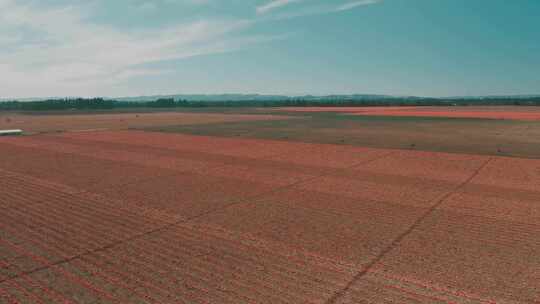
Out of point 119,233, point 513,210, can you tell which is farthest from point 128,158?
point 513,210

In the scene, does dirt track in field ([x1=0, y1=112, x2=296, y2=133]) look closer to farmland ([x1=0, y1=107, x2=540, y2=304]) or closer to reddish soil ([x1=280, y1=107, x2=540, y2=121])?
reddish soil ([x1=280, y1=107, x2=540, y2=121])

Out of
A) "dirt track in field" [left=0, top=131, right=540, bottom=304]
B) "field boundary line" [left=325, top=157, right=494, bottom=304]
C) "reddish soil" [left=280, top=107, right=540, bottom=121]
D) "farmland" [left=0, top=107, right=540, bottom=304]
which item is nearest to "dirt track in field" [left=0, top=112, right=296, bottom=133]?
"reddish soil" [left=280, top=107, right=540, bottom=121]

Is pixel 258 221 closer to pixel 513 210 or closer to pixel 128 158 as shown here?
pixel 513 210

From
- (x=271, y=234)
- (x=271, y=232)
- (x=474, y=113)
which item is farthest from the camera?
(x=474, y=113)

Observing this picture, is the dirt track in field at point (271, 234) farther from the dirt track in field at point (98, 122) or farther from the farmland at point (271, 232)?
the dirt track in field at point (98, 122)

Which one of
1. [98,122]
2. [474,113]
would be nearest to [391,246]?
[98,122]

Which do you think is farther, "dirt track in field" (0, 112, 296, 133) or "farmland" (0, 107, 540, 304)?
"dirt track in field" (0, 112, 296, 133)

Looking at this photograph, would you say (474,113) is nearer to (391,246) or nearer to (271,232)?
(391,246)
